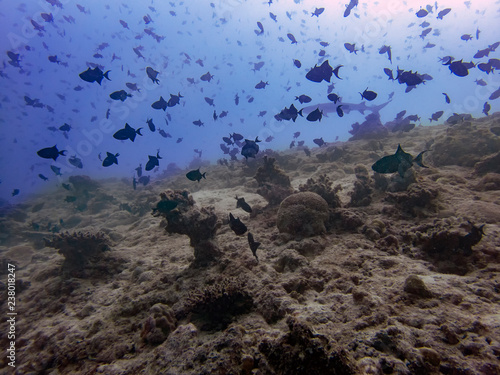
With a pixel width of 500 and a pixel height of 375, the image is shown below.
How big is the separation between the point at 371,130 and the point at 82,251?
19.3 meters

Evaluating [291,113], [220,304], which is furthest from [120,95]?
[220,304]

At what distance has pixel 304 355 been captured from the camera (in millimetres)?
1912

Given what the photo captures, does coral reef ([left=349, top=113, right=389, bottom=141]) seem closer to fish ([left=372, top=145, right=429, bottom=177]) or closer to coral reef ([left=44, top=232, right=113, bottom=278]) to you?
fish ([left=372, top=145, right=429, bottom=177])

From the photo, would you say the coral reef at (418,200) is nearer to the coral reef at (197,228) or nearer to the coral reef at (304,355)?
the coral reef at (304,355)

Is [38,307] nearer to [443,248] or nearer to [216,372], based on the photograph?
[216,372]

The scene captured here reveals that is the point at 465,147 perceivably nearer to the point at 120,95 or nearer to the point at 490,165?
the point at 490,165

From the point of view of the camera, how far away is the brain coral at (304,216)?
5011 millimetres

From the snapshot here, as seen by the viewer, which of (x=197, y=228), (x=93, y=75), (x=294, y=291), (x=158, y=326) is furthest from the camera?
(x=93, y=75)

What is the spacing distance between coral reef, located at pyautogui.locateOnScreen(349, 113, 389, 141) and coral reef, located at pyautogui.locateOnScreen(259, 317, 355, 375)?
17.4 m

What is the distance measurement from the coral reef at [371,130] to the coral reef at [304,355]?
17.4m

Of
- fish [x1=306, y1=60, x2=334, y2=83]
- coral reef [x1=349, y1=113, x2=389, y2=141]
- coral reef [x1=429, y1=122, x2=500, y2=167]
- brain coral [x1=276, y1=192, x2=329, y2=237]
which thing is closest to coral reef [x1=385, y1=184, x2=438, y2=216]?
brain coral [x1=276, y1=192, x2=329, y2=237]

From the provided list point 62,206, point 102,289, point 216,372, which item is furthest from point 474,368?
point 62,206

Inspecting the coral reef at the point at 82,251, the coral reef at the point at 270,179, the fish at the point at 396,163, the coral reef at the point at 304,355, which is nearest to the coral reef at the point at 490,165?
the fish at the point at 396,163

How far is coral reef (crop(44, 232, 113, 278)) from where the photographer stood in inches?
223
